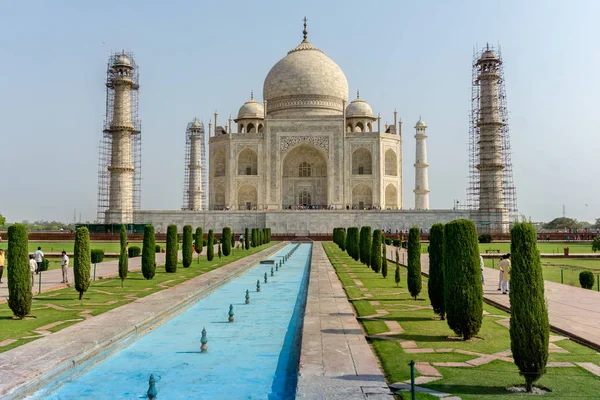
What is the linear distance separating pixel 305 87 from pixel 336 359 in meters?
35.2

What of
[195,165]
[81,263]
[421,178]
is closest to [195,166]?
[195,165]

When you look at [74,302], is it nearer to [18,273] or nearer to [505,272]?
[18,273]

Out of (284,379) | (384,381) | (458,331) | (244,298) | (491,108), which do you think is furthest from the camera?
(491,108)

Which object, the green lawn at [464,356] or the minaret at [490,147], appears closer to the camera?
the green lawn at [464,356]

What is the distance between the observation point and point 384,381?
14.4 ft

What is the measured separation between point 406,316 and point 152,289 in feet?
17.1

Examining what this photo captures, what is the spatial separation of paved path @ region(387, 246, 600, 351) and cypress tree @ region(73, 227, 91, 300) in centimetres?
649

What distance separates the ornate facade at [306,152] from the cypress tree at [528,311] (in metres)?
30.6

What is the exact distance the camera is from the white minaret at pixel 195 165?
41.7 metres

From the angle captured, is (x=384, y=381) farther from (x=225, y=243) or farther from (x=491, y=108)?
(x=491, y=108)

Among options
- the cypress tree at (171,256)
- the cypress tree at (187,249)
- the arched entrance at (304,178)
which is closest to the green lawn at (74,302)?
the cypress tree at (171,256)

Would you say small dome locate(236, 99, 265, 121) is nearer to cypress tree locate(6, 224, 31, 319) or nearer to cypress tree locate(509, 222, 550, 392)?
cypress tree locate(6, 224, 31, 319)

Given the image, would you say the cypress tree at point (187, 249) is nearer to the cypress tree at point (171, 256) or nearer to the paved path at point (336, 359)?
the cypress tree at point (171, 256)

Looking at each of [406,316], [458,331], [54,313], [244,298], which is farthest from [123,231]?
[458,331]
